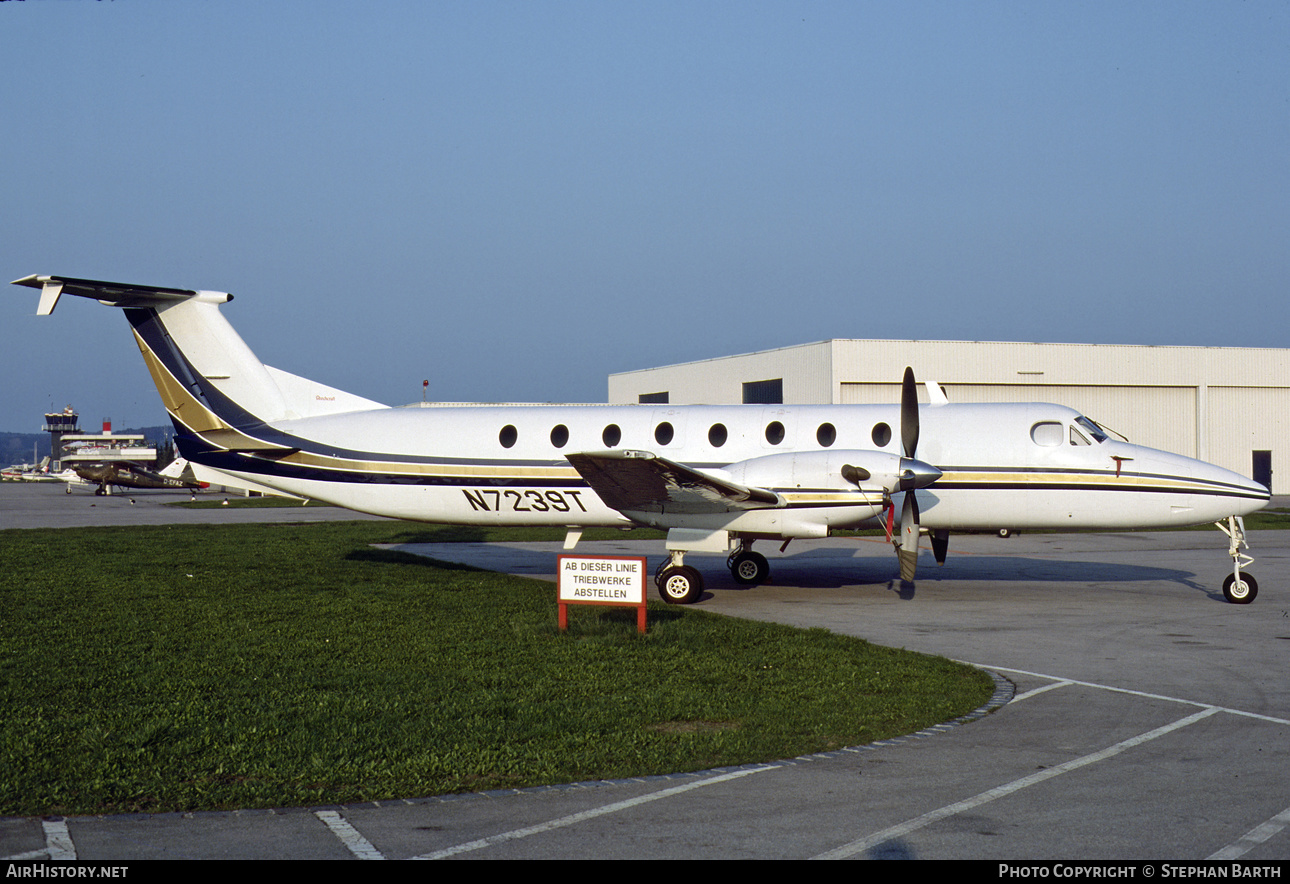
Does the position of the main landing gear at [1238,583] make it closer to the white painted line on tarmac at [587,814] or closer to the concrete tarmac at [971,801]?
the concrete tarmac at [971,801]

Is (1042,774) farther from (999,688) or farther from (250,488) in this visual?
(250,488)

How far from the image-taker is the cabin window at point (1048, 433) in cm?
1703

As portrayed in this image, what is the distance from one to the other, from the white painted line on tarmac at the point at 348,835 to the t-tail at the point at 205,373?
14.1 meters

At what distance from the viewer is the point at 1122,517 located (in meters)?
16.7

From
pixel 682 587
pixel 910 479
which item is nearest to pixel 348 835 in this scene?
pixel 682 587

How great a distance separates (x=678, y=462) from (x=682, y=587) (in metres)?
2.29

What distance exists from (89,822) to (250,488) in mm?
14490

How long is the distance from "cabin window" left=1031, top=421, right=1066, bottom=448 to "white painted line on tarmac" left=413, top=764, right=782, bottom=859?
37.8 ft

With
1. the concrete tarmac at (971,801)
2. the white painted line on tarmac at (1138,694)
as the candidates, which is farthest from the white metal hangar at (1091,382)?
the concrete tarmac at (971,801)

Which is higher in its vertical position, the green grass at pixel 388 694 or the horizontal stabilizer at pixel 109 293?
the horizontal stabilizer at pixel 109 293

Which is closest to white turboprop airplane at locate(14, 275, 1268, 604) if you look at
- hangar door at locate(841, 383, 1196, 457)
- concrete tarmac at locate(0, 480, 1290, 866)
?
concrete tarmac at locate(0, 480, 1290, 866)

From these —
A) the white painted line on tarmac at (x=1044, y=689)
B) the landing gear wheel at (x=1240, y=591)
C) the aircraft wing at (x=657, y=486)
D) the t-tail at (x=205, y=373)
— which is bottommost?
the white painted line on tarmac at (x=1044, y=689)

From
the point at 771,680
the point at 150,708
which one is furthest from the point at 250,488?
the point at 771,680

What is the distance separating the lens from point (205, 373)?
751 inches
